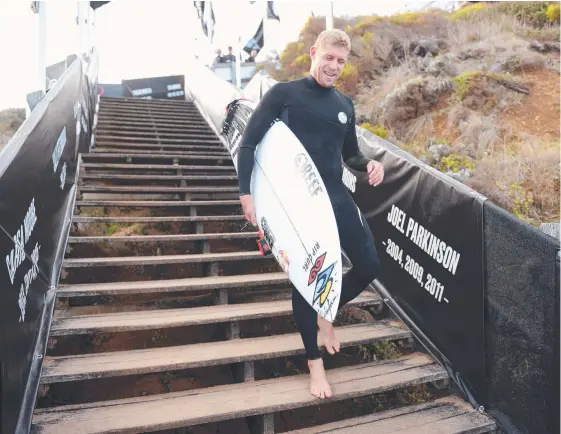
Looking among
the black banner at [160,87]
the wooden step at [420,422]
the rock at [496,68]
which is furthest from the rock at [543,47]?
the black banner at [160,87]

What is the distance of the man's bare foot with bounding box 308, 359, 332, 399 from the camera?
84.0 inches

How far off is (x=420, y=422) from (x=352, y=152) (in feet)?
4.95

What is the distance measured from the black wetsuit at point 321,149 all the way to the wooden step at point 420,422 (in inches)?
14.5

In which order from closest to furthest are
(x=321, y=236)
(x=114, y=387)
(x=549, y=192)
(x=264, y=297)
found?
(x=321, y=236), (x=114, y=387), (x=264, y=297), (x=549, y=192)

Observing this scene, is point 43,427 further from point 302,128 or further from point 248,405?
point 302,128

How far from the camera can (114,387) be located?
2453mm

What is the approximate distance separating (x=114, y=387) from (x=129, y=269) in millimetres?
1243

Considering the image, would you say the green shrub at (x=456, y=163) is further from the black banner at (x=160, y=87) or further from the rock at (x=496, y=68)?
the black banner at (x=160, y=87)

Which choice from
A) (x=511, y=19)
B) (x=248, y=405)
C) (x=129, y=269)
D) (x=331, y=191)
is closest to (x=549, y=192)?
(x=331, y=191)

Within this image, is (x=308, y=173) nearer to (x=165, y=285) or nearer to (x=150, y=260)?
(x=165, y=285)

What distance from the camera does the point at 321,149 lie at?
229cm

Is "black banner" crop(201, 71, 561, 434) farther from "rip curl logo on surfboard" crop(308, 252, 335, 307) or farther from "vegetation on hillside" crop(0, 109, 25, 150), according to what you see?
"vegetation on hillside" crop(0, 109, 25, 150)

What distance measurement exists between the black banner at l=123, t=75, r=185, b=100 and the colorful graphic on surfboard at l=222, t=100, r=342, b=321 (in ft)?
55.7

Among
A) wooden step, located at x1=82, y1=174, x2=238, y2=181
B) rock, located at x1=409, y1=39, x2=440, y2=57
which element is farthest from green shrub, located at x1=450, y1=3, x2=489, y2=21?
wooden step, located at x1=82, y1=174, x2=238, y2=181
